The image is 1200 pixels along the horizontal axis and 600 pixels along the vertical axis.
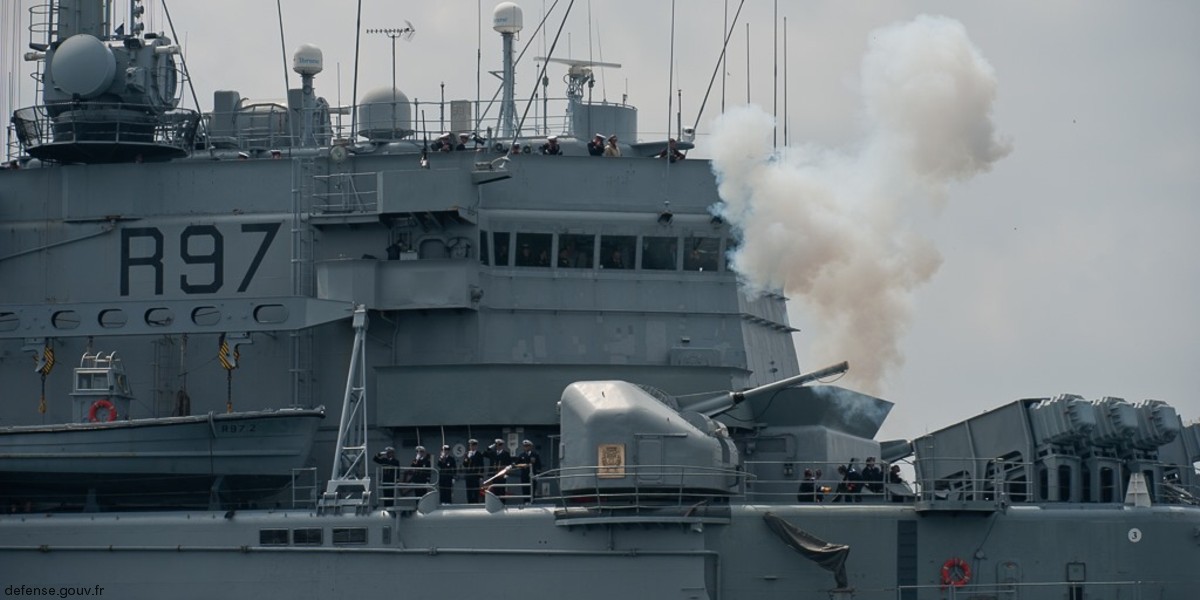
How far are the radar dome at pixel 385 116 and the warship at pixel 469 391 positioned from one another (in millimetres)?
73

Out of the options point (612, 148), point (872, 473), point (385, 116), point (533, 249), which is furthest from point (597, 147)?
point (872, 473)

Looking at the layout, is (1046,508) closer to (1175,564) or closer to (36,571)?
(1175,564)

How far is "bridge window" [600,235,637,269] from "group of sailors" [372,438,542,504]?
10.8 feet

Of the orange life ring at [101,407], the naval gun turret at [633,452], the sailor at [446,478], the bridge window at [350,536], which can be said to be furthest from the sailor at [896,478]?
the orange life ring at [101,407]

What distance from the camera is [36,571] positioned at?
77.6ft

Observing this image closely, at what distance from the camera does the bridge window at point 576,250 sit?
26.5 meters

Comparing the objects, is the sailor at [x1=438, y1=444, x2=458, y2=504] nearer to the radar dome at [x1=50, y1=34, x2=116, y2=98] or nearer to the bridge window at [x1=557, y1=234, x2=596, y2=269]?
the bridge window at [x1=557, y1=234, x2=596, y2=269]

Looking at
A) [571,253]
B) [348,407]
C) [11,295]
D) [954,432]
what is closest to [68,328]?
[11,295]

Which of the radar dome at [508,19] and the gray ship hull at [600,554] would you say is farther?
the radar dome at [508,19]

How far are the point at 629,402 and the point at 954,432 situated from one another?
5.06 m

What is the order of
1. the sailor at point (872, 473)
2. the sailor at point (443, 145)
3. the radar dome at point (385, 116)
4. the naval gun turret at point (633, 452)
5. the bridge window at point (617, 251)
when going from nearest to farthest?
the naval gun turret at point (633, 452), the sailor at point (872, 473), the bridge window at point (617, 251), the sailor at point (443, 145), the radar dome at point (385, 116)

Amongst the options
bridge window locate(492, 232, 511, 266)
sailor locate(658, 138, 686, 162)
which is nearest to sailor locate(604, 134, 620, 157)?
sailor locate(658, 138, 686, 162)

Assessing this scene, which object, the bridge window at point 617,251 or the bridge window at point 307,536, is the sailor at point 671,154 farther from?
the bridge window at point 307,536

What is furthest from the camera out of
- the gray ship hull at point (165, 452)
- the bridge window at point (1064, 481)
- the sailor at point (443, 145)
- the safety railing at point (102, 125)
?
the sailor at point (443, 145)
